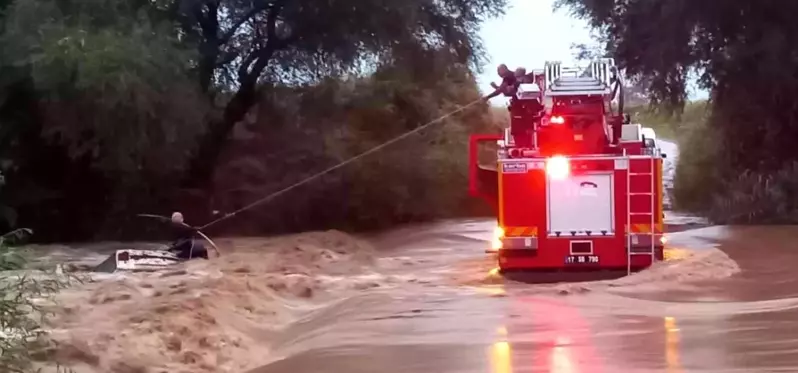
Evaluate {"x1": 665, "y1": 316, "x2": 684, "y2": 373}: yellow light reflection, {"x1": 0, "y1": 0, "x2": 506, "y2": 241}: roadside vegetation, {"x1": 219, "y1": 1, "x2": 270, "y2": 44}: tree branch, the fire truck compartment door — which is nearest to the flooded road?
{"x1": 665, "y1": 316, "x2": 684, "y2": 373}: yellow light reflection

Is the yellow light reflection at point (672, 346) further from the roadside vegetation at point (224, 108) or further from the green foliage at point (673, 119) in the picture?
the roadside vegetation at point (224, 108)

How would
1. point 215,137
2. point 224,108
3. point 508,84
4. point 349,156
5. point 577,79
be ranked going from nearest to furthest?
point 577,79, point 508,84, point 224,108, point 215,137, point 349,156

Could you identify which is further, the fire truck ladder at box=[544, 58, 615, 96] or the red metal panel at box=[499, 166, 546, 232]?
the fire truck ladder at box=[544, 58, 615, 96]

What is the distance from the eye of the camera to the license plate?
1518cm

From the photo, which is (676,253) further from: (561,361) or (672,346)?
(561,361)

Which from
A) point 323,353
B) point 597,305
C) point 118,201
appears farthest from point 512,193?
point 118,201

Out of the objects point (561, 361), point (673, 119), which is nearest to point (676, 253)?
point (561, 361)

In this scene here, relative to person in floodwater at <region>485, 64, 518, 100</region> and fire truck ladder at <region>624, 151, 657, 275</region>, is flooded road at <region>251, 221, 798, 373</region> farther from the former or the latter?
person in floodwater at <region>485, 64, 518, 100</region>

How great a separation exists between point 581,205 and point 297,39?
1242 cm

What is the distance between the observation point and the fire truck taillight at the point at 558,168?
1524 centimetres

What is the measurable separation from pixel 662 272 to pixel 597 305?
8.24ft

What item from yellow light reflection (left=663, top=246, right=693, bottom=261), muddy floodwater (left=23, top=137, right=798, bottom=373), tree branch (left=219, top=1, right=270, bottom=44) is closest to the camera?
muddy floodwater (left=23, top=137, right=798, bottom=373)

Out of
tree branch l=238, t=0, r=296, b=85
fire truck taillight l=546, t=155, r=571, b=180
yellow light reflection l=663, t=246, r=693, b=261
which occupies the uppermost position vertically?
tree branch l=238, t=0, r=296, b=85

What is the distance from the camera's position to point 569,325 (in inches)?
428
